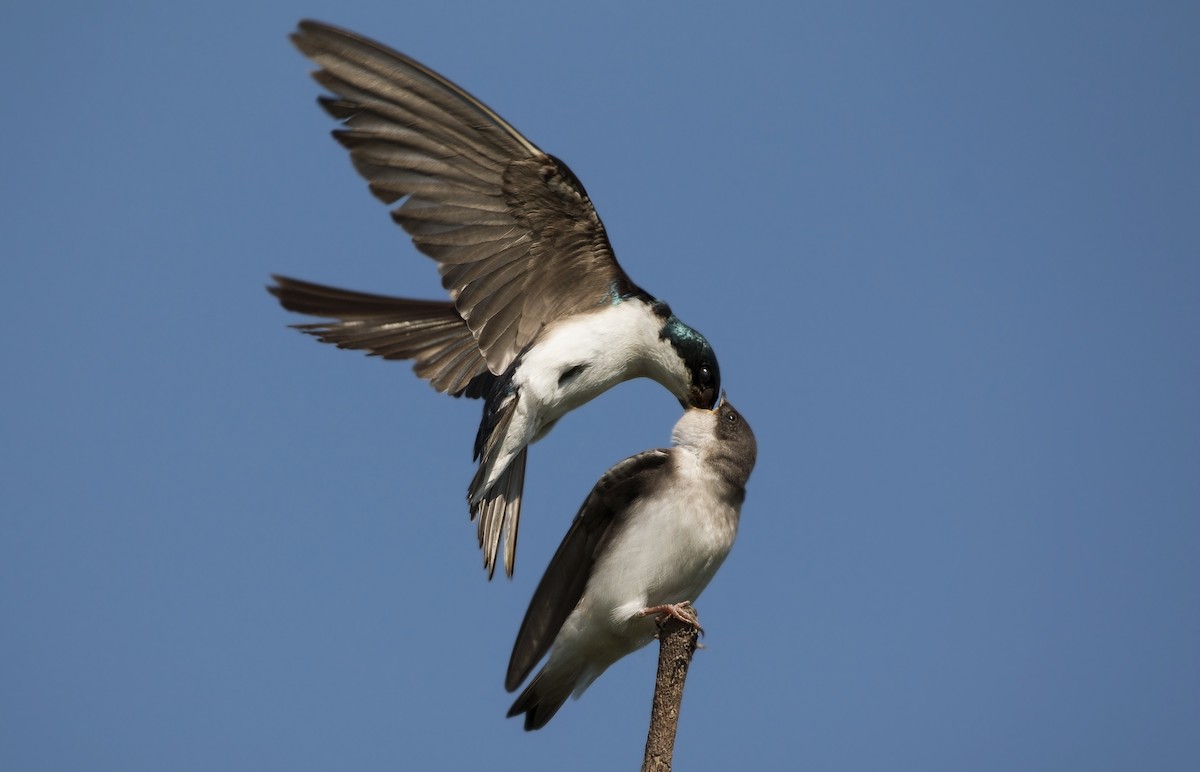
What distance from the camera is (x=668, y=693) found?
4.25m

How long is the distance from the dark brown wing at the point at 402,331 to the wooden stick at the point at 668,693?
1.95 meters

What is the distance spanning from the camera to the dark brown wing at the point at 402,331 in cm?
602

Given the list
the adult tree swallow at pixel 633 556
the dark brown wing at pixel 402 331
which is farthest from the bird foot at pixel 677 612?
the dark brown wing at pixel 402 331

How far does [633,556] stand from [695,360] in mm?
1028

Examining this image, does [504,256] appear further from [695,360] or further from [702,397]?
[702,397]

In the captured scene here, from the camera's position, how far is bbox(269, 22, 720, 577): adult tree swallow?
4.91 m

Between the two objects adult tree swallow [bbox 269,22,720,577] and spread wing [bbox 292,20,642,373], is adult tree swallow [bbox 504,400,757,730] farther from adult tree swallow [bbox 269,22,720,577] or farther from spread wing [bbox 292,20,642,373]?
spread wing [bbox 292,20,642,373]

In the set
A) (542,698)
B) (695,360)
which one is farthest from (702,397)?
(542,698)

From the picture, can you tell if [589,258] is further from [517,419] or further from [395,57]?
[395,57]

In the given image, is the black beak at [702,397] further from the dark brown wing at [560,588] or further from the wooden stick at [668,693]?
the wooden stick at [668,693]

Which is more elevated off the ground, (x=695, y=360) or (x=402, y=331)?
(x=402, y=331)

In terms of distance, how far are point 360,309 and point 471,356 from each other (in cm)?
58

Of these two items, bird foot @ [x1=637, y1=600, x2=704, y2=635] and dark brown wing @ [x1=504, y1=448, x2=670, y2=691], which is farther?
dark brown wing @ [x1=504, y1=448, x2=670, y2=691]

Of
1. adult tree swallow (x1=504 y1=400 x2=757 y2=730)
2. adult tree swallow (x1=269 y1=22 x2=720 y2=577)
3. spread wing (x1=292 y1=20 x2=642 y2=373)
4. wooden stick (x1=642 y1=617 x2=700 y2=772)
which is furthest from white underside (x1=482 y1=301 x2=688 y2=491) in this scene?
wooden stick (x1=642 y1=617 x2=700 y2=772)
